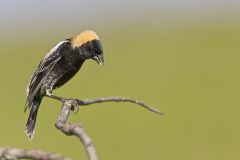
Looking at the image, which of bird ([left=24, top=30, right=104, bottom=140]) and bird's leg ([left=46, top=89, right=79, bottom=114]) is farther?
bird ([left=24, top=30, right=104, bottom=140])

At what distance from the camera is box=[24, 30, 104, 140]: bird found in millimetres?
6031

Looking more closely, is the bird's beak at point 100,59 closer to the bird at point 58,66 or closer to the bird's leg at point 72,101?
the bird at point 58,66

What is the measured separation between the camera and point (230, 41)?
20.4 m

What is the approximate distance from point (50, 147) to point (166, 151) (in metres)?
1.82

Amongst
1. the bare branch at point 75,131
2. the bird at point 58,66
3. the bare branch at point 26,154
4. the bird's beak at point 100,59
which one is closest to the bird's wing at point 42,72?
the bird at point 58,66

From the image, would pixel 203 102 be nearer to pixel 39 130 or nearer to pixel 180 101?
pixel 180 101

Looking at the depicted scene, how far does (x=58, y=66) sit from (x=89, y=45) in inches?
19.8

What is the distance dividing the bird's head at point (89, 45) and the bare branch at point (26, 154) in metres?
2.60

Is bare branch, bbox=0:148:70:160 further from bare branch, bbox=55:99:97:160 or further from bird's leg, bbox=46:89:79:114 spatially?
bird's leg, bbox=46:89:79:114

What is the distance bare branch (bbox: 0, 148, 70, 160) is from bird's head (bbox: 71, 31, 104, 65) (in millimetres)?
2599

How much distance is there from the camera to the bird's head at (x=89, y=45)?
5918mm

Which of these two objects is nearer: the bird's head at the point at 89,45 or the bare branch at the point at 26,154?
the bare branch at the point at 26,154

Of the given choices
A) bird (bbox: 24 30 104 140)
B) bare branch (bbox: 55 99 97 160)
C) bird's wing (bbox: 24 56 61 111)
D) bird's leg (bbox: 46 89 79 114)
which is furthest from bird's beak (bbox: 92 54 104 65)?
bare branch (bbox: 55 99 97 160)

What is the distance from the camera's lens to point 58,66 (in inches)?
253
